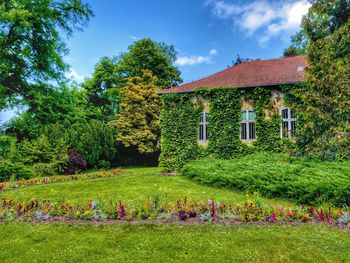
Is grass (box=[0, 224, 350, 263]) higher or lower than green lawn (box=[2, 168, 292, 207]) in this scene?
higher

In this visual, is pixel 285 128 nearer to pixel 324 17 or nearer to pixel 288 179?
pixel 324 17

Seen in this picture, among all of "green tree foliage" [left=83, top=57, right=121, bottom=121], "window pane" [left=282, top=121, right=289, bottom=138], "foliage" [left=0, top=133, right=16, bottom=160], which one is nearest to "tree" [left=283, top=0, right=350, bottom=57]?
"window pane" [left=282, top=121, right=289, bottom=138]

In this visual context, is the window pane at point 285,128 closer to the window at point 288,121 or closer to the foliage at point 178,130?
the window at point 288,121

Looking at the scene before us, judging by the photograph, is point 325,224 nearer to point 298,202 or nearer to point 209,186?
point 298,202

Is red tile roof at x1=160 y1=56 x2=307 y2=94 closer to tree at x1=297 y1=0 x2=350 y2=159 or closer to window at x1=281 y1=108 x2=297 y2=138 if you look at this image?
window at x1=281 y1=108 x2=297 y2=138

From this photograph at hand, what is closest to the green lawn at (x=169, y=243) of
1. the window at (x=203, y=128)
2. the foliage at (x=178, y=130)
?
the foliage at (x=178, y=130)

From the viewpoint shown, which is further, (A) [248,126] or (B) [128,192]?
(A) [248,126]

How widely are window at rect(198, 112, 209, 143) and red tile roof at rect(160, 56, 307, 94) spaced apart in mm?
1892

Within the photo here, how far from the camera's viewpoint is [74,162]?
18.3m

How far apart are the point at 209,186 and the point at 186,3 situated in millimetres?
10870

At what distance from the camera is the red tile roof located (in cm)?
1544

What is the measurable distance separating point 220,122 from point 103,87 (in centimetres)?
2118

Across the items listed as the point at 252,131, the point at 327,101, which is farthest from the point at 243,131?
the point at 327,101

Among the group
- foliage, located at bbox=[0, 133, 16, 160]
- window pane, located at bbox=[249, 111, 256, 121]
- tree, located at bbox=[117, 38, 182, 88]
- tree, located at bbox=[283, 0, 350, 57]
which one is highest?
tree, located at bbox=[117, 38, 182, 88]
